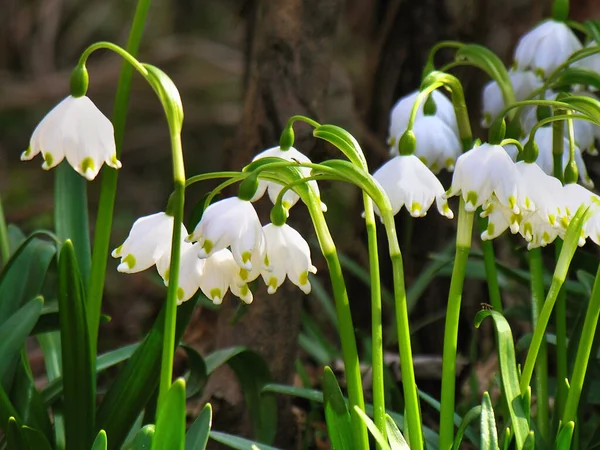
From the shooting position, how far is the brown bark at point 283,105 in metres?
1.81

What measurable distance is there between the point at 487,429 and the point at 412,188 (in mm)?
321

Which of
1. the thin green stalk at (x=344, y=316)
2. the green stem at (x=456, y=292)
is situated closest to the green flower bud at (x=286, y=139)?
the thin green stalk at (x=344, y=316)

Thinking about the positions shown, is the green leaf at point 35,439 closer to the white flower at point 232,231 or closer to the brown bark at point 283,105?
the white flower at point 232,231

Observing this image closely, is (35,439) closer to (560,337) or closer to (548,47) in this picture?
(560,337)

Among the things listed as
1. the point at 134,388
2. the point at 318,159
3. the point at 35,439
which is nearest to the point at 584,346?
the point at 134,388

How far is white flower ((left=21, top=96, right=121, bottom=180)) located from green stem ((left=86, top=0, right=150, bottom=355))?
0.27 m

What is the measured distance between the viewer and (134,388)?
51.6 inches

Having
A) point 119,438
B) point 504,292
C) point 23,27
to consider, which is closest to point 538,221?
point 119,438

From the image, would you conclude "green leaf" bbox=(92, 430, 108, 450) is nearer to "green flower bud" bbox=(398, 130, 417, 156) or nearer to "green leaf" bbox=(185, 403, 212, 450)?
"green leaf" bbox=(185, 403, 212, 450)

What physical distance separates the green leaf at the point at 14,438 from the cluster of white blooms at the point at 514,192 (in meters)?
0.65

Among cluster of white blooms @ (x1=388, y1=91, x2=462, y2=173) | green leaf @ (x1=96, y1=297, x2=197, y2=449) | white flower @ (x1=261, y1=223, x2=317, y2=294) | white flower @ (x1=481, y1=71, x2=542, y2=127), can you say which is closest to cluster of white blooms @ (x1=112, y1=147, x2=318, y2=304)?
white flower @ (x1=261, y1=223, x2=317, y2=294)

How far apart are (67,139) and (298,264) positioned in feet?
0.96

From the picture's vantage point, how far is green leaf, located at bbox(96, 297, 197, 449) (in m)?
1.30

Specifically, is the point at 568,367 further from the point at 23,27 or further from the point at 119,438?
the point at 23,27
